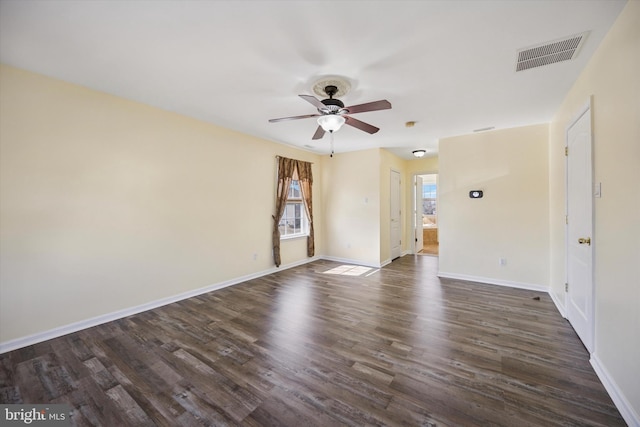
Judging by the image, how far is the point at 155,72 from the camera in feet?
7.98

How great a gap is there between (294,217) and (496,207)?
3832mm

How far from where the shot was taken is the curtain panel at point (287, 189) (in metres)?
5.05

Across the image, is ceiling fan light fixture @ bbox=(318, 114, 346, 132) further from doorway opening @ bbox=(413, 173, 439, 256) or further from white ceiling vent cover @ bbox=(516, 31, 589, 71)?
doorway opening @ bbox=(413, 173, 439, 256)

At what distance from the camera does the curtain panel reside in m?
5.05

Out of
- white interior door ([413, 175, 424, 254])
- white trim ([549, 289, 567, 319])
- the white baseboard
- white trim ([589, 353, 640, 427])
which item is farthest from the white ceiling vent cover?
white interior door ([413, 175, 424, 254])

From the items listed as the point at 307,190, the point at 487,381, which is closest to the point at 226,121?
the point at 307,190

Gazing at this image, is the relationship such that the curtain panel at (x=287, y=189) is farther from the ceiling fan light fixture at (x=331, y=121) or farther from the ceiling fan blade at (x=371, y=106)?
the ceiling fan blade at (x=371, y=106)

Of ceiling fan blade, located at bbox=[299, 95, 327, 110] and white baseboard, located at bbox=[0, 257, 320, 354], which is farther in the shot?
white baseboard, located at bbox=[0, 257, 320, 354]

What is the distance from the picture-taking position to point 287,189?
521 centimetres

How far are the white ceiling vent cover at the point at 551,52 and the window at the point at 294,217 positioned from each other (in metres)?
4.07

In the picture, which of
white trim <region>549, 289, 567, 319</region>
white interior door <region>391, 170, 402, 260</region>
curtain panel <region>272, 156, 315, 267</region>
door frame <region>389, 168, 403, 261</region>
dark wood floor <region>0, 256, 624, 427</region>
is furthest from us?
white interior door <region>391, 170, 402, 260</region>

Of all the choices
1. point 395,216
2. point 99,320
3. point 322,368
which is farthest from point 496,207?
point 99,320

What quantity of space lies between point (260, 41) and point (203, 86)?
108 centimetres

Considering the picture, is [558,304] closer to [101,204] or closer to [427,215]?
[101,204]
